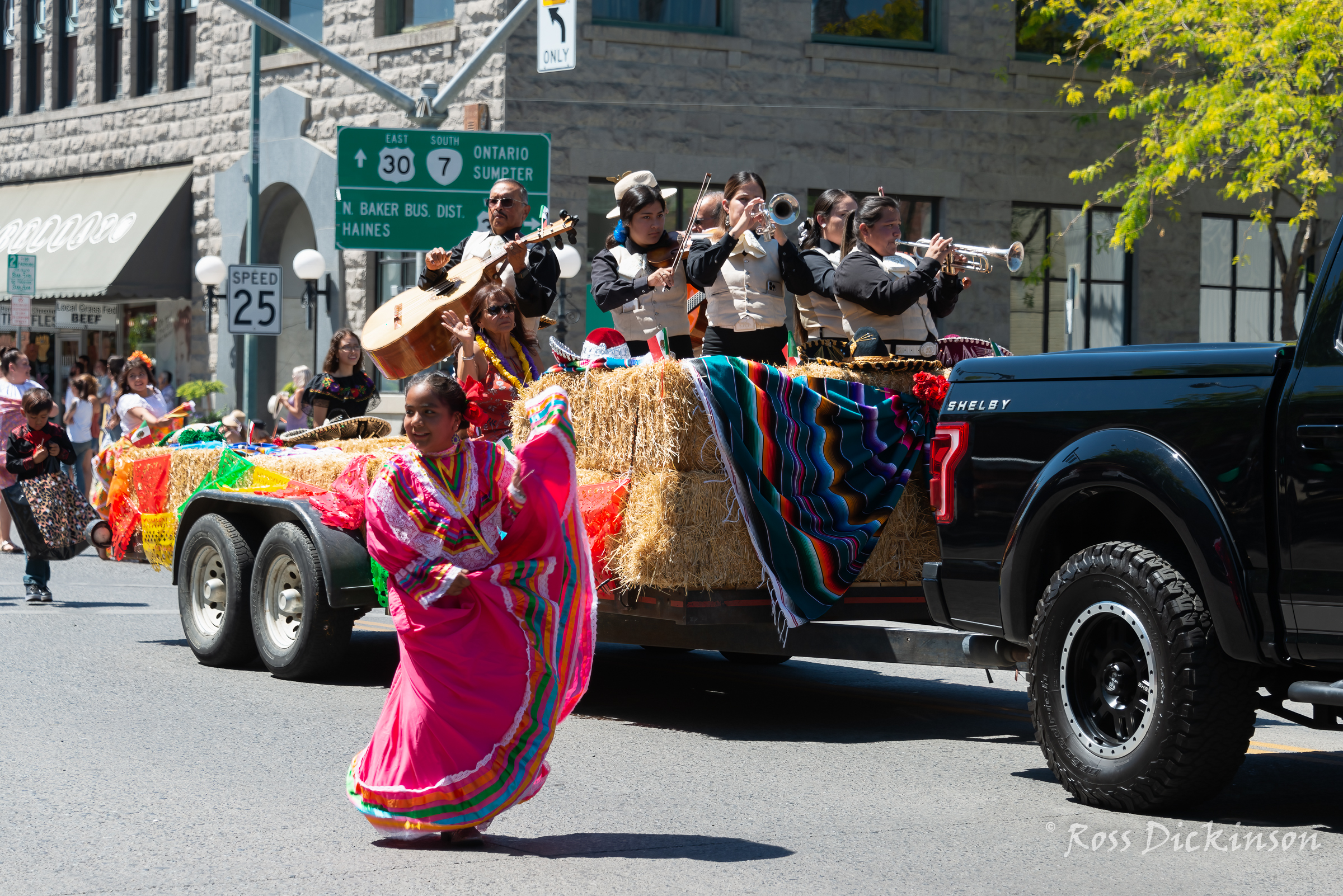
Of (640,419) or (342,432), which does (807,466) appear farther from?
(342,432)

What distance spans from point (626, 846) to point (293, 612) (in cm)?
410

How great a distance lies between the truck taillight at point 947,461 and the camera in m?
6.71

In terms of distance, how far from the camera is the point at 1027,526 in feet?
20.8

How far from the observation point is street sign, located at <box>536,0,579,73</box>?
17312mm

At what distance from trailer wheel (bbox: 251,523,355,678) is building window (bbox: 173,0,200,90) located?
20098 millimetres

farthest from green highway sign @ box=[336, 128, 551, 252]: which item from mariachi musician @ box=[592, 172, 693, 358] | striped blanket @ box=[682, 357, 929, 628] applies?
striped blanket @ box=[682, 357, 929, 628]

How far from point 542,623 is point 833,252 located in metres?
4.63

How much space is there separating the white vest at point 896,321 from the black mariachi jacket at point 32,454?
23.4 ft

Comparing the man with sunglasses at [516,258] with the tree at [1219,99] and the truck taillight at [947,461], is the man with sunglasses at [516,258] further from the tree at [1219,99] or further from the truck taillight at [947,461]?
the tree at [1219,99]

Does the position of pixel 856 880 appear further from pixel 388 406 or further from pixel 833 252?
pixel 388 406

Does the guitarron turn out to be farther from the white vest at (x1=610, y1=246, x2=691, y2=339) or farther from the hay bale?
the hay bale

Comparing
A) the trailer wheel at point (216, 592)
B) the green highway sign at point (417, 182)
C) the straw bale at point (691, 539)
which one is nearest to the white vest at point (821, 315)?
the straw bale at point (691, 539)

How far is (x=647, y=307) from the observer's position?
8961 millimetres
